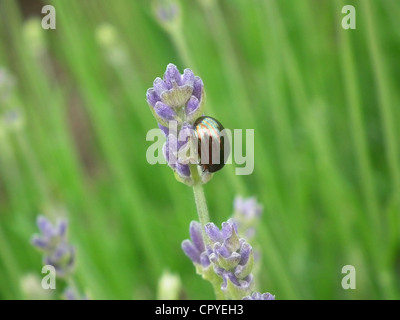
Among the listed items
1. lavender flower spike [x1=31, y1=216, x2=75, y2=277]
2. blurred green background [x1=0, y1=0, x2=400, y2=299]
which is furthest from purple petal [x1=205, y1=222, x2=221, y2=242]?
blurred green background [x1=0, y1=0, x2=400, y2=299]

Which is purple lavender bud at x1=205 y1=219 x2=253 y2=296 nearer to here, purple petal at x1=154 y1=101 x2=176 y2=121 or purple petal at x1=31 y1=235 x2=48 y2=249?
purple petal at x1=154 y1=101 x2=176 y2=121

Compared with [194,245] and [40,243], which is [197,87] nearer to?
[194,245]

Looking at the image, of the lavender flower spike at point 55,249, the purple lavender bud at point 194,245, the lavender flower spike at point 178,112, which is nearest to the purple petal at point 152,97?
the lavender flower spike at point 178,112

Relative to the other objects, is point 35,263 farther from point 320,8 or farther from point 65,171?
point 320,8

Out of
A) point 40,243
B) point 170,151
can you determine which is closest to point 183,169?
point 170,151

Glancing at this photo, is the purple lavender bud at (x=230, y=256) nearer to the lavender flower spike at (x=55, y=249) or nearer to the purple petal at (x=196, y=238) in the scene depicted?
the purple petal at (x=196, y=238)
